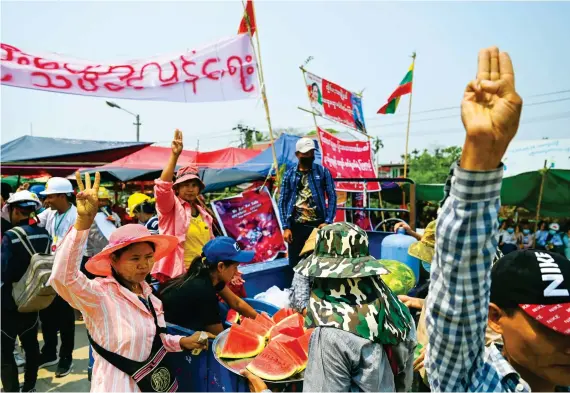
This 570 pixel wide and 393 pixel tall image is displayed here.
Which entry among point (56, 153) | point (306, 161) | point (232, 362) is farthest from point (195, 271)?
point (56, 153)

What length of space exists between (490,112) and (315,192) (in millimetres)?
3447

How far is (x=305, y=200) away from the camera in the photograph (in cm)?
432

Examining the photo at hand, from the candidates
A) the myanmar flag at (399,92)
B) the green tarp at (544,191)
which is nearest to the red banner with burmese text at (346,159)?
the myanmar flag at (399,92)

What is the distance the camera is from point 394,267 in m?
3.74

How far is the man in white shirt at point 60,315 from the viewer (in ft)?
14.2

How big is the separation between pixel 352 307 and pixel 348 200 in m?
6.45

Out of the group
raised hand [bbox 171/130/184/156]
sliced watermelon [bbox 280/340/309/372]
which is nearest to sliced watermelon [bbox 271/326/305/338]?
sliced watermelon [bbox 280/340/309/372]

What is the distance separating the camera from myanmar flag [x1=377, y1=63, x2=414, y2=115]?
8453mm

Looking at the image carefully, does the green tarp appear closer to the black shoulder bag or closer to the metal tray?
the metal tray

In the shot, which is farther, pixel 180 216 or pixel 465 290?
pixel 180 216

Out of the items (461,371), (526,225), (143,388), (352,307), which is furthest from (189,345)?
(526,225)

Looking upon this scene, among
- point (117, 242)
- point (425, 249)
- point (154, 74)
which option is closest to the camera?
point (117, 242)

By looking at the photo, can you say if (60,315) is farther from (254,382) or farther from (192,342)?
(254,382)

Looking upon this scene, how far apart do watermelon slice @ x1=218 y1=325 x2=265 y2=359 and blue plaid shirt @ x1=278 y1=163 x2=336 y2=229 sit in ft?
6.06
